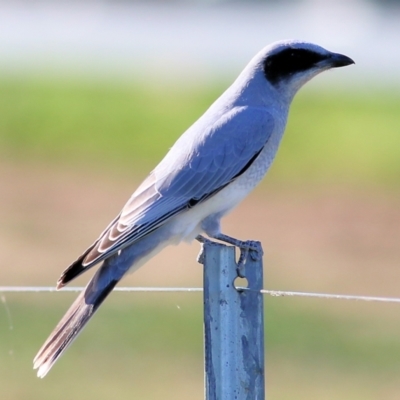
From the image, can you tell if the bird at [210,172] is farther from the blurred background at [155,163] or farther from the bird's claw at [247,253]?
A: the blurred background at [155,163]

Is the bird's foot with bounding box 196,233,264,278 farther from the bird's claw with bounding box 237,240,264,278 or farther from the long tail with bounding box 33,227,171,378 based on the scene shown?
the long tail with bounding box 33,227,171,378

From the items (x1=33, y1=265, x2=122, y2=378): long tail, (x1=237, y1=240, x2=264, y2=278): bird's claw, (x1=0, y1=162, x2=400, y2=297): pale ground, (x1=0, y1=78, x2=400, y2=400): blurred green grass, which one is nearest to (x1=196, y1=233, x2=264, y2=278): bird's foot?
(x1=237, y1=240, x2=264, y2=278): bird's claw

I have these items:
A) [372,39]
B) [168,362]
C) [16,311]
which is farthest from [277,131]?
[372,39]

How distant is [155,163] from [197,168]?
14.2 meters

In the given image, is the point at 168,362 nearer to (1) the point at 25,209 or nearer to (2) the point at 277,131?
(2) the point at 277,131

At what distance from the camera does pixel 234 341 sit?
4.13 metres

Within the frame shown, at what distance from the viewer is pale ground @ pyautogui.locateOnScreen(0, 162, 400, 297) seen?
44.8ft

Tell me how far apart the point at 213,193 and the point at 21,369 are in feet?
15.3

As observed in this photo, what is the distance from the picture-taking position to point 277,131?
→ 19.6 ft

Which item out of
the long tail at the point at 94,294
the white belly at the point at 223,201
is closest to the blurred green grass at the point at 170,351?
the white belly at the point at 223,201

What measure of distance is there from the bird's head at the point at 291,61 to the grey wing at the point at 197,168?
0.27 metres

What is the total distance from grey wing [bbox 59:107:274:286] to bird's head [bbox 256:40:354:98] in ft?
0.87

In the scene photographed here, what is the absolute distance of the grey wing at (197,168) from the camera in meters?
5.54

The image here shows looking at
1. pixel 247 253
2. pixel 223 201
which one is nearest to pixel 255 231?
pixel 223 201
